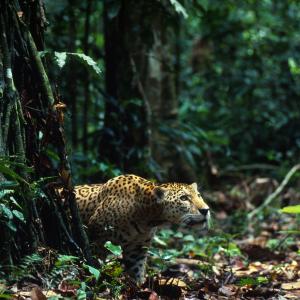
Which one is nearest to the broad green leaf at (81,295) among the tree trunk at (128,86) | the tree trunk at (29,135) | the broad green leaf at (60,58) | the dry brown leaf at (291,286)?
the tree trunk at (29,135)

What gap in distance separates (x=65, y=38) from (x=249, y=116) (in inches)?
192

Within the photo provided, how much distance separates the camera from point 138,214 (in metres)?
6.50

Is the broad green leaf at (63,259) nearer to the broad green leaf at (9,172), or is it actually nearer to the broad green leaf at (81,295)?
the broad green leaf at (81,295)

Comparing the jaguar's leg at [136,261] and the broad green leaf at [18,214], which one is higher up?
the broad green leaf at [18,214]

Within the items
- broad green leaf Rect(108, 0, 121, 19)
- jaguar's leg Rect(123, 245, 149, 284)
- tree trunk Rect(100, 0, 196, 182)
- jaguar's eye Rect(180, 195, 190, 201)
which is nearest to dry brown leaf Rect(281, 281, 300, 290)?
jaguar's eye Rect(180, 195, 190, 201)

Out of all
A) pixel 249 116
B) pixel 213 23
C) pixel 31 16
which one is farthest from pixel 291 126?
pixel 31 16

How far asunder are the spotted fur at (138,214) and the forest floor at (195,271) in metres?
0.22

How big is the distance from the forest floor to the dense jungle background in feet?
0.05

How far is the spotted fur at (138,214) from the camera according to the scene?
21.1 ft

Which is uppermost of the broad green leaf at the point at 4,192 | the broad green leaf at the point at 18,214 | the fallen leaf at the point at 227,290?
the broad green leaf at the point at 4,192

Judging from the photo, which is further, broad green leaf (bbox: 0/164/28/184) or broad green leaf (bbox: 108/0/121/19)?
broad green leaf (bbox: 108/0/121/19)

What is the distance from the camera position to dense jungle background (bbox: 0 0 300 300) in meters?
5.03

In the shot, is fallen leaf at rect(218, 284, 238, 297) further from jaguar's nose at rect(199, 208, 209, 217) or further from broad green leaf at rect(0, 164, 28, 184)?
broad green leaf at rect(0, 164, 28, 184)

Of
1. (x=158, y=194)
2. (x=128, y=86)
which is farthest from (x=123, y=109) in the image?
(x=158, y=194)
